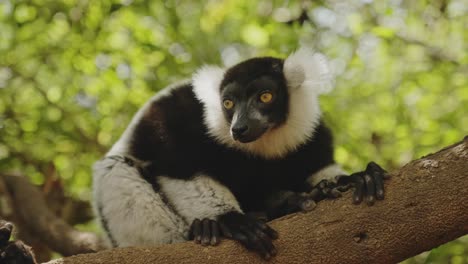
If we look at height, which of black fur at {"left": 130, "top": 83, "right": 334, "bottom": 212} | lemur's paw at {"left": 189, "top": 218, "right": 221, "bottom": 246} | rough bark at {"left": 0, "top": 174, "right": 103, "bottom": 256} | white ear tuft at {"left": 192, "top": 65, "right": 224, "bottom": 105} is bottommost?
rough bark at {"left": 0, "top": 174, "right": 103, "bottom": 256}

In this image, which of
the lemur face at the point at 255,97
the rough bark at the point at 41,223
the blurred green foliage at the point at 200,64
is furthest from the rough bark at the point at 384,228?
the blurred green foliage at the point at 200,64

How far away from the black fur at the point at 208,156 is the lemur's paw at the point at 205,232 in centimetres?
70

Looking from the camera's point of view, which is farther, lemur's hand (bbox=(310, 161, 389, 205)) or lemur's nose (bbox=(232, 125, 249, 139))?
lemur's nose (bbox=(232, 125, 249, 139))

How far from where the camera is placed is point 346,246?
4539mm

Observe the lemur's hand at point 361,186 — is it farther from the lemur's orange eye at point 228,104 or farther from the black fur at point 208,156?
the lemur's orange eye at point 228,104

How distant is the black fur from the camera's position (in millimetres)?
5949

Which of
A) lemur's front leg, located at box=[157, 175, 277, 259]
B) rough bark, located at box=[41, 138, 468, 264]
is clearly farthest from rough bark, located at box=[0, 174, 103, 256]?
rough bark, located at box=[41, 138, 468, 264]

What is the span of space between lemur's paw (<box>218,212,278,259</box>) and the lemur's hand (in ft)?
1.93

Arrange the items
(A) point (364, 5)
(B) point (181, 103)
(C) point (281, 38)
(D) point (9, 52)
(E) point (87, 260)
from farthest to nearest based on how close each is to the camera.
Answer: (A) point (364, 5)
(C) point (281, 38)
(D) point (9, 52)
(B) point (181, 103)
(E) point (87, 260)

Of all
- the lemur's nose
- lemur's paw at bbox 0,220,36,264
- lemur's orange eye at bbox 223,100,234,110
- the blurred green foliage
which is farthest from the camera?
→ the blurred green foliage

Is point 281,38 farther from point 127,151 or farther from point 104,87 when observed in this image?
point 127,151

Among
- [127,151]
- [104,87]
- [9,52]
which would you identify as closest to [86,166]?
[104,87]

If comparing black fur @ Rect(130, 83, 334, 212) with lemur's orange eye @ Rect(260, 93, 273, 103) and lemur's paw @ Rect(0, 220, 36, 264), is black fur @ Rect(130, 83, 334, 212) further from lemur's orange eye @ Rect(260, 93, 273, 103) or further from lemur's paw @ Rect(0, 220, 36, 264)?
lemur's paw @ Rect(0, 220, 36, 264)

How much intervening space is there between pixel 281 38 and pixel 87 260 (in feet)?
16.9
